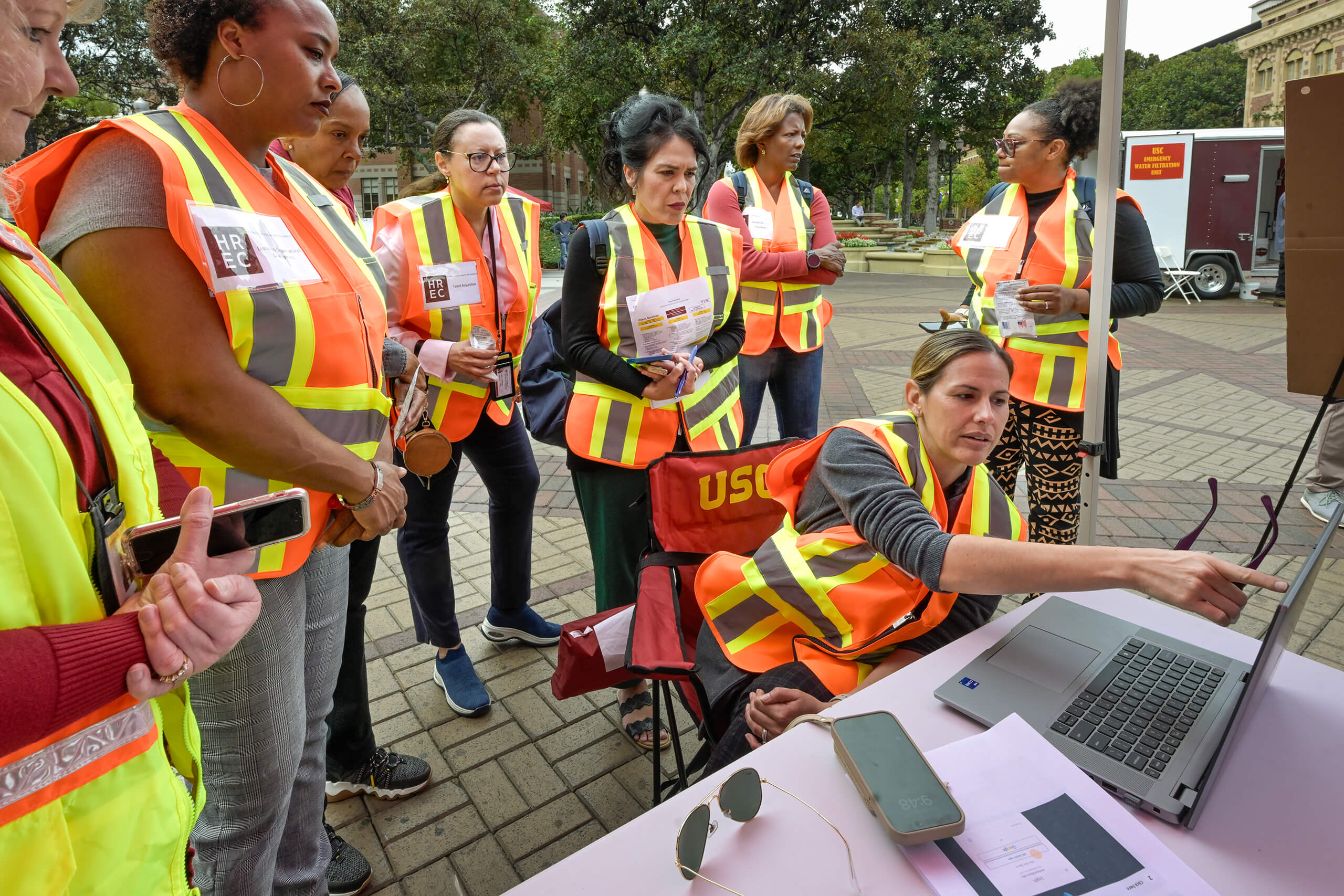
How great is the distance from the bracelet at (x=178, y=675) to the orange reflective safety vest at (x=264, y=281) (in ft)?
1.34

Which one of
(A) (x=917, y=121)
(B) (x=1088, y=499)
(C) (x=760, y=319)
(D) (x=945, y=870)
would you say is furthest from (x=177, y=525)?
(A) (x=917, y=121)

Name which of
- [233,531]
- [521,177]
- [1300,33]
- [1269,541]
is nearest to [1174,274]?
[1300,33]

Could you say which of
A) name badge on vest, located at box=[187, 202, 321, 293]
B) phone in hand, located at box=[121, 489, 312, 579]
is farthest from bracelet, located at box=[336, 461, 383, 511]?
phone in hand, located at box=[121, 489, 312, 579]

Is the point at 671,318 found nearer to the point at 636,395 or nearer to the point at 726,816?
the point at 636,395

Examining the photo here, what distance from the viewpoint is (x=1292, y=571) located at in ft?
12.4

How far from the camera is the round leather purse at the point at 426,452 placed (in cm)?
224

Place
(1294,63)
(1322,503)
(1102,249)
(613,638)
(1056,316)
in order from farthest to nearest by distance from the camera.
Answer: (1294,63)
(1322,503)
(1056,316)
(1102,249)
(613,638)

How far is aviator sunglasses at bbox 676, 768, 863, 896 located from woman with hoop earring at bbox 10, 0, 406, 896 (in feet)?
2.73

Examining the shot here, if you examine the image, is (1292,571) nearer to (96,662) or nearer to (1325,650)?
(1325,650)

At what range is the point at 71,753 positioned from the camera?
2.65 feet

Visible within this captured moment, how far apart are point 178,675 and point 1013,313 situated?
2881 mm

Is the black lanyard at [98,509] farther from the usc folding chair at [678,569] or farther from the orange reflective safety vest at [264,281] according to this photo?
the usc folding chair at [678,569]

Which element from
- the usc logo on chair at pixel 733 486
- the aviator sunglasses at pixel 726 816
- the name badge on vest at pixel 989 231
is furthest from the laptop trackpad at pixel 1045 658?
the name badge on vest at pixel 989 231

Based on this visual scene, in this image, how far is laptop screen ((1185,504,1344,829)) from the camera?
1062mm
